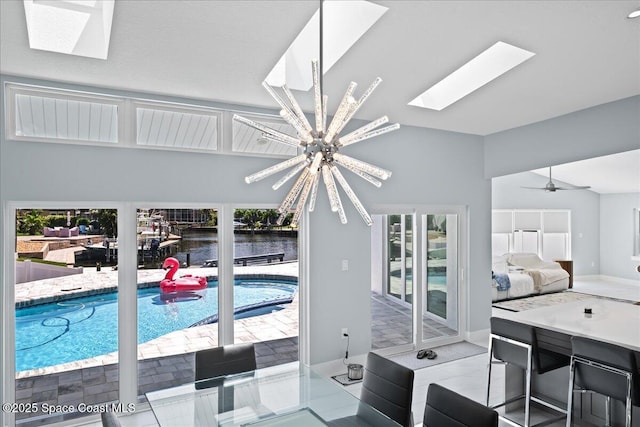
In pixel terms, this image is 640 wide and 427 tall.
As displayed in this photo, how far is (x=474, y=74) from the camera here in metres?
3.97

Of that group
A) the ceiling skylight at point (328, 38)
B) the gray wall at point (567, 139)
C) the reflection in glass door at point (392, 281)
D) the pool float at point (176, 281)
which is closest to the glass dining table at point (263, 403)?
the pool float at point (176, 281)

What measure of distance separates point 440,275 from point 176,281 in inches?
134

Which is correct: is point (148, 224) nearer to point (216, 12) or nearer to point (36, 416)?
point (36, 416)

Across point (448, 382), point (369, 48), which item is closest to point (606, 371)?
point (448, 382)

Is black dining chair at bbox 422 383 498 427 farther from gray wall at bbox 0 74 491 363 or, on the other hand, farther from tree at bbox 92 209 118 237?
tree at bbox 92 209 118 237

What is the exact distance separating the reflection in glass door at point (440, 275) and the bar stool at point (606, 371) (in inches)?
96.6

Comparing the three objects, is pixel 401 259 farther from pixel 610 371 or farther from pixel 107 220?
pixel 107 220

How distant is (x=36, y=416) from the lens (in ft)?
10.6

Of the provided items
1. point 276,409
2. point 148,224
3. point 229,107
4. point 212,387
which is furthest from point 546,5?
point 148,224

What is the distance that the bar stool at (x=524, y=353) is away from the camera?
312 centimetres

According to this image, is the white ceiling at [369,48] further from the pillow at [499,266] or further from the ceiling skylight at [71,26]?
the pillow at [499,266]

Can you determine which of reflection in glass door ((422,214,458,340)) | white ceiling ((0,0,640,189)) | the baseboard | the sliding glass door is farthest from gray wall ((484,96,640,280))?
the baseboard

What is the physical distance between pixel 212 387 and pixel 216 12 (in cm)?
239

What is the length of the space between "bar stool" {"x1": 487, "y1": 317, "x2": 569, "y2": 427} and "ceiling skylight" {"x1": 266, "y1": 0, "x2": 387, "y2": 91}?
100.0 inches
